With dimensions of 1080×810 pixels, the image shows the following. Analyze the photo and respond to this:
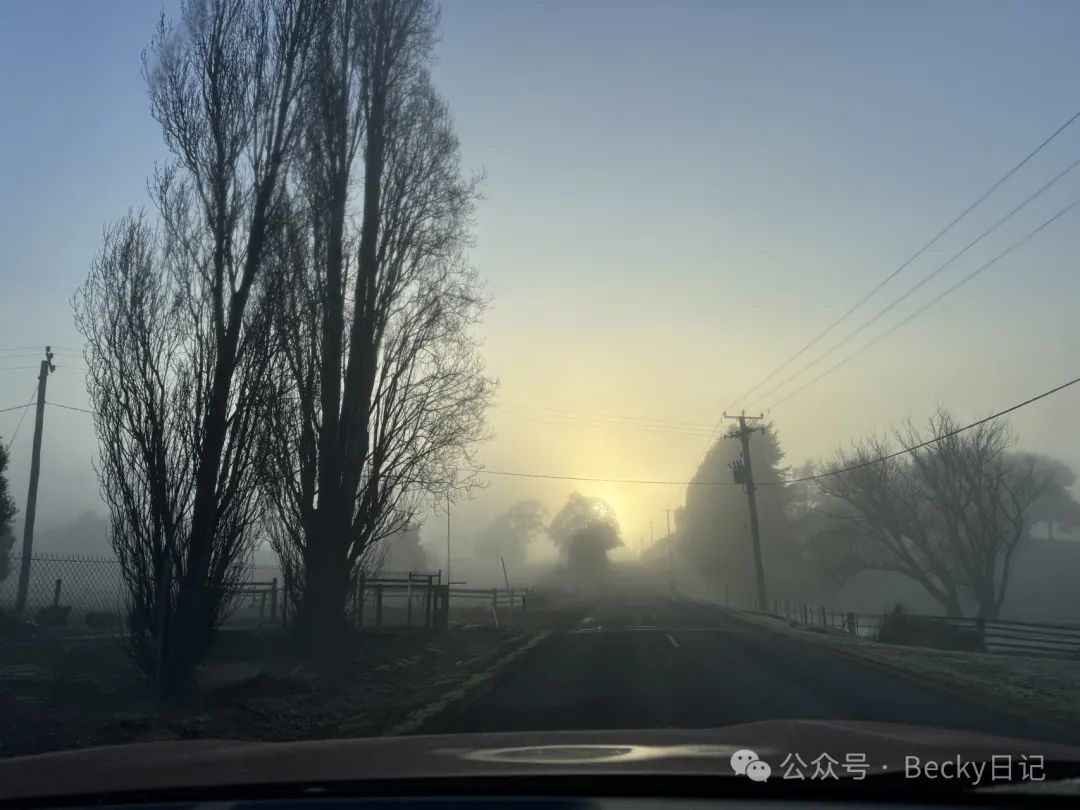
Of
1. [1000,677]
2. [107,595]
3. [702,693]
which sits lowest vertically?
[1000,677]

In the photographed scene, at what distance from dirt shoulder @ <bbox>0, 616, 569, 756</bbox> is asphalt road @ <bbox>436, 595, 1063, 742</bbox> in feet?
2.89

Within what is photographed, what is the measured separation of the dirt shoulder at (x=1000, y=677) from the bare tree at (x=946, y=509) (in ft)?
82.2

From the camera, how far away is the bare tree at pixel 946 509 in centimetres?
4025

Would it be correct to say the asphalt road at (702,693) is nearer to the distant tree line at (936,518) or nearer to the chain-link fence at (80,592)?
the chain-link fence at (80,592)

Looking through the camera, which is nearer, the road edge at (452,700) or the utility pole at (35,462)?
the road edge at (452,700)

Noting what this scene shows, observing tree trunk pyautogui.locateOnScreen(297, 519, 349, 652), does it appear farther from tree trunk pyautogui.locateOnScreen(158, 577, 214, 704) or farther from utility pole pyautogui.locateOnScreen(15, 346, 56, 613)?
utility pole pyautogui.locateOnScreen(15, 346, 56, 613)

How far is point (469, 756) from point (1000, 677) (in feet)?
40.0

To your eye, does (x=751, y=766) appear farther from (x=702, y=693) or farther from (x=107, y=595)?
(x=107, y=595)

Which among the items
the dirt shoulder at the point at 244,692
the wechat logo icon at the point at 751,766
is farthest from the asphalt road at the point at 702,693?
the wechat logo icon at the point at 751,766

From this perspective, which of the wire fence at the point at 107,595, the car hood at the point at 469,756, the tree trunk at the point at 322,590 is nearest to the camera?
the car hood at the point at 469,756

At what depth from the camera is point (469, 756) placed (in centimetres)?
345

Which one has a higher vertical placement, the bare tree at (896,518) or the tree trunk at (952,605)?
the bare tree at (896,518)

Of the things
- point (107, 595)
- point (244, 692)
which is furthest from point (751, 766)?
point (107, 595)

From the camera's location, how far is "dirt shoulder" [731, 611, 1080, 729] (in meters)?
9.85
